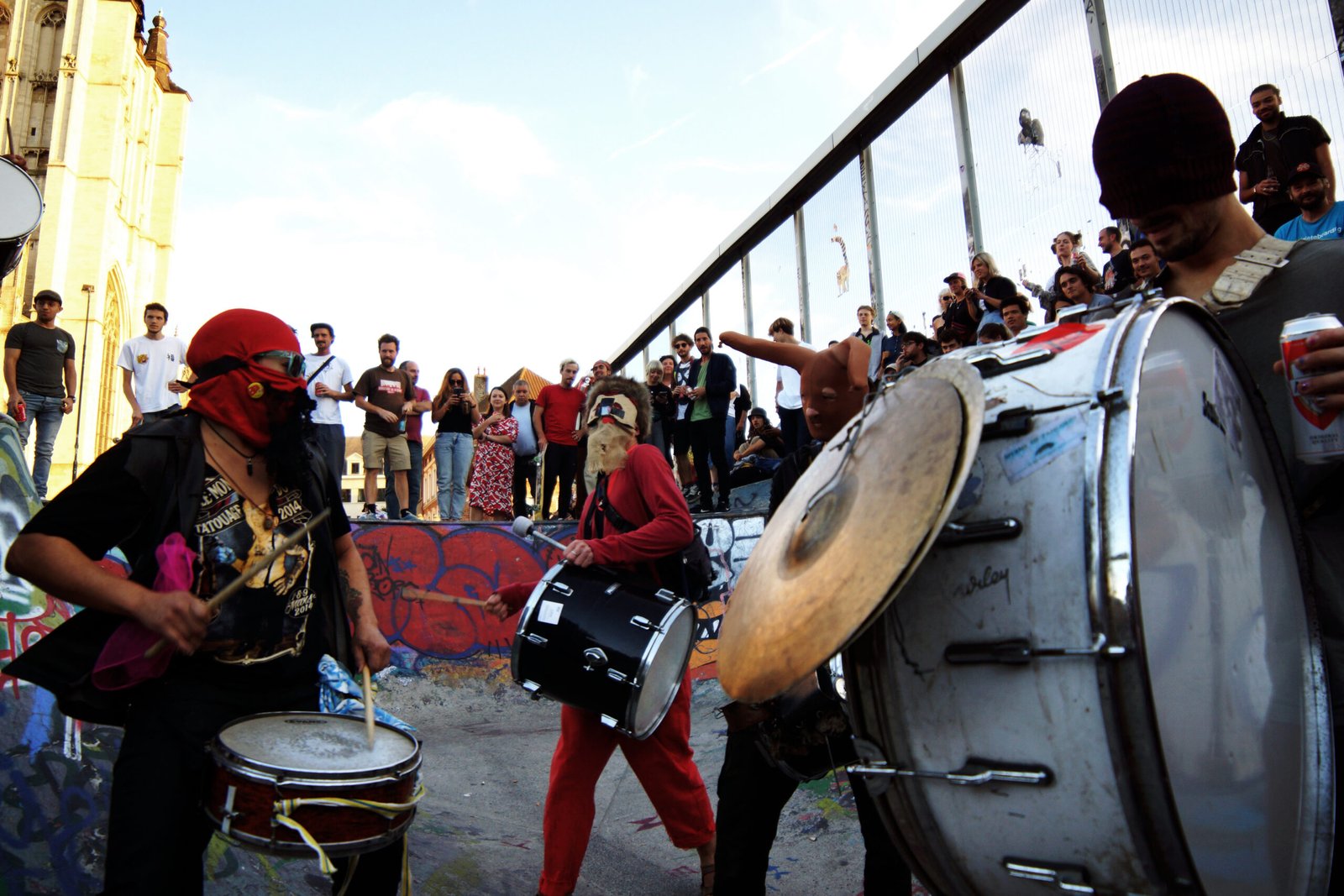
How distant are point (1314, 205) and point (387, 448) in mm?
9195

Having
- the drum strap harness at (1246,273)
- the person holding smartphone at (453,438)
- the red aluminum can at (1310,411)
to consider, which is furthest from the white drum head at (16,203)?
the person holding smartphone at (453,438)

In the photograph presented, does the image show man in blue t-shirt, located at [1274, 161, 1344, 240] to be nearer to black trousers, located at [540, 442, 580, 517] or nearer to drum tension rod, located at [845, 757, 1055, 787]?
drum tension rod, located at [845, 757, 1055, 787]

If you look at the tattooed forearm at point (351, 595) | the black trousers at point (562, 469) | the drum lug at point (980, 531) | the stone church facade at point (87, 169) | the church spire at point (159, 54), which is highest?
the church spire at point (159, 54)

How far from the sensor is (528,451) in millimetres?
11719

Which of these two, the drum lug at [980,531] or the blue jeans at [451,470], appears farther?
the blue jeans at [451,470]

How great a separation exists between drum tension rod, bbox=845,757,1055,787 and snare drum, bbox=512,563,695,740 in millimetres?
1799

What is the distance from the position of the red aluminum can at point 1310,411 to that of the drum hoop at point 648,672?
7.56 ft

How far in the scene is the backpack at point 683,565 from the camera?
13.6 ft

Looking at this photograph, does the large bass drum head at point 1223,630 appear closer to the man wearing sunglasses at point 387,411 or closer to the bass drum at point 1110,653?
the bass drum at point 1110,653

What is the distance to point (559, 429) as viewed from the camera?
11.0 metres

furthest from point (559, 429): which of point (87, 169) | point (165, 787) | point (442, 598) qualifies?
point (87, 169)

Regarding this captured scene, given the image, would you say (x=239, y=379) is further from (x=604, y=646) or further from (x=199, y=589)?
(x=604, y=646)

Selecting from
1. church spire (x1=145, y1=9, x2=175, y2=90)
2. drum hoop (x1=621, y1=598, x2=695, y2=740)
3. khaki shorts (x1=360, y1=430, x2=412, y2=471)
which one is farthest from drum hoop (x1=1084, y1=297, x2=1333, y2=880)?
church spire (x1=145, y1=9, x2=175, y2=90)

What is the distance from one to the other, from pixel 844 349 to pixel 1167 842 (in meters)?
2.12
